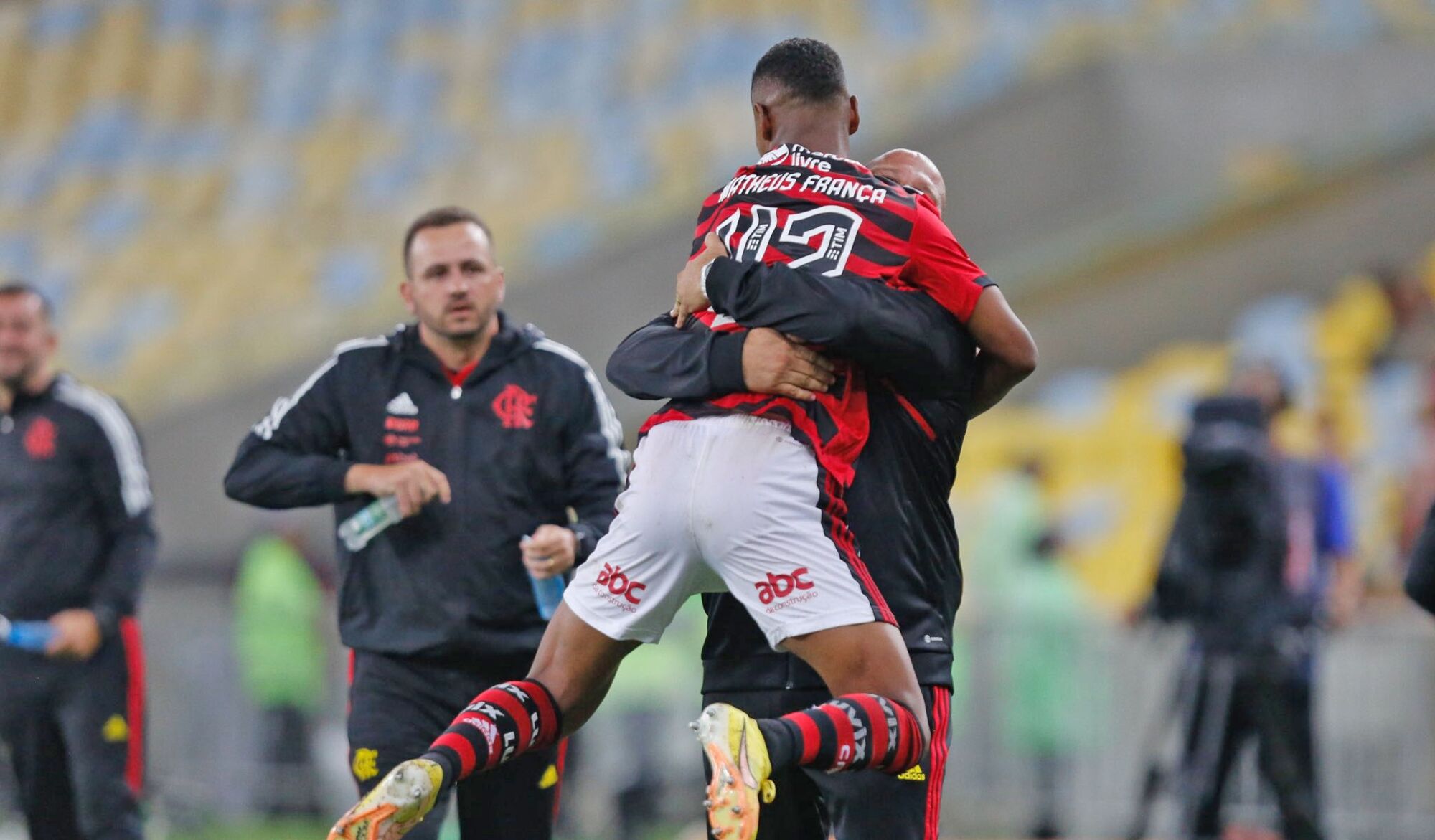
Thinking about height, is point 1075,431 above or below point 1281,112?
below

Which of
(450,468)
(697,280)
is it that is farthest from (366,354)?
(697,280)

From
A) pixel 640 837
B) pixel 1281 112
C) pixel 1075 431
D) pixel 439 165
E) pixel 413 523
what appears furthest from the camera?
pixel 439 165

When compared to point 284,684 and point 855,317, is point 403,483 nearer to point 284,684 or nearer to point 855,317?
point 855,317

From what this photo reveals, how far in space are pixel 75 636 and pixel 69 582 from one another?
0.29 m

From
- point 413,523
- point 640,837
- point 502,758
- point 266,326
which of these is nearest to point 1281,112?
A: point 640,837

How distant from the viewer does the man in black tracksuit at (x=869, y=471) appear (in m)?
4.70

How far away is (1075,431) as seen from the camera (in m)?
14.0

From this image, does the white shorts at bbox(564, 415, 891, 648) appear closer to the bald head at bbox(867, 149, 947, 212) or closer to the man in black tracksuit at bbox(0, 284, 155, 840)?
the bald head at bbox(867, 149, 947, 212)

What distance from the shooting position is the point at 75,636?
7.06 metres

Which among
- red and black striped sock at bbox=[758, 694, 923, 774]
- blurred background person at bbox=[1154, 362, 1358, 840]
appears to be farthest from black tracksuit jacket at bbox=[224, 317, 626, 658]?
blurred background person at bbox=[1154, 362, 1358, 840]

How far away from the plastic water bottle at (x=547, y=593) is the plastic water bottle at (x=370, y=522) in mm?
406

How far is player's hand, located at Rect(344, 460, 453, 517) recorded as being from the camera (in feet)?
19.1

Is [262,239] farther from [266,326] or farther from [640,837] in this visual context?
[640,837]

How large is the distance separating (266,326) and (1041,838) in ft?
31.6
